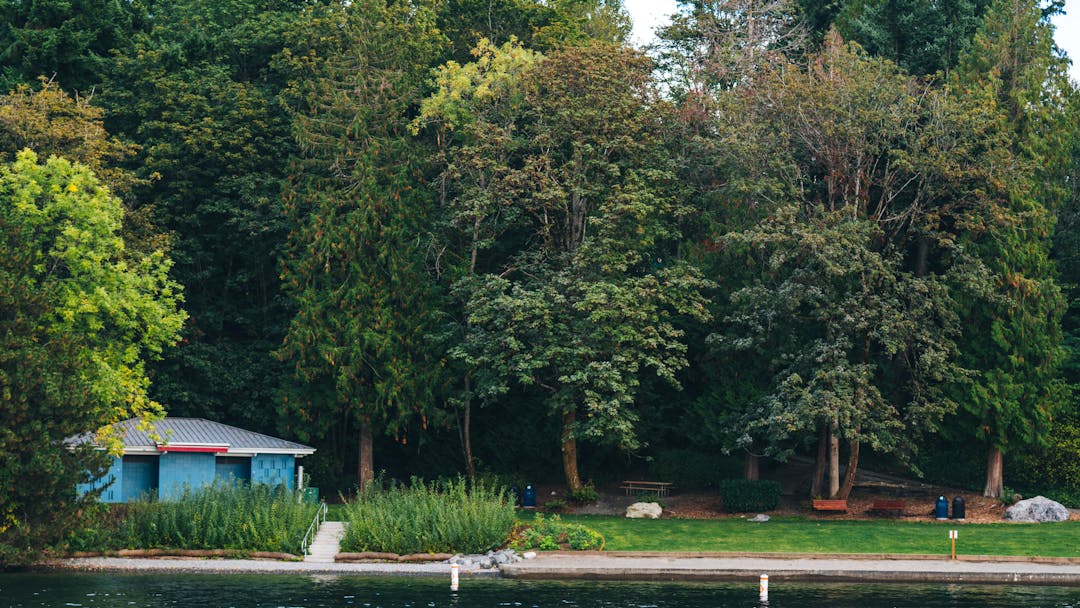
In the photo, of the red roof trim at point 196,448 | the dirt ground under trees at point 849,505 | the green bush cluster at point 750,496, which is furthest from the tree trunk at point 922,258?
the red roof trim at point 196,448

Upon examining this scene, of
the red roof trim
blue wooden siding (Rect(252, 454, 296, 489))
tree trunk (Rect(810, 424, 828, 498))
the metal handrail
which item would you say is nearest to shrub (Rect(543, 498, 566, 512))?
tree trunk (Rect(810, 424, 828, 498))

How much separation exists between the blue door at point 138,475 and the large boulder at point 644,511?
17813 mm

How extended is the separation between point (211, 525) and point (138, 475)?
30.8ft

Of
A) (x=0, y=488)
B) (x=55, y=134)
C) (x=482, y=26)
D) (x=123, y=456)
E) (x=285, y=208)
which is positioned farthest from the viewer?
(x=482, y=26)

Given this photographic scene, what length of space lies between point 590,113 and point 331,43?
14.0m

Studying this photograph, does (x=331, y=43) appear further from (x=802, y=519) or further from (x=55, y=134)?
(x=802, y=519)

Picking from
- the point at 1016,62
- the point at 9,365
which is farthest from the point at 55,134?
the point at 1016,62

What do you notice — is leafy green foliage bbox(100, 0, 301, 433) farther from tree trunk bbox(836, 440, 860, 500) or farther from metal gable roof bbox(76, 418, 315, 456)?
tree trunk bbox(836, 440, 860, 500)

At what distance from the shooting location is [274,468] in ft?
157

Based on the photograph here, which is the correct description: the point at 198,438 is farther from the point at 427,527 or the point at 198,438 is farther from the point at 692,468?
the point at 692,468

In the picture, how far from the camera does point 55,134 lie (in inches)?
1954

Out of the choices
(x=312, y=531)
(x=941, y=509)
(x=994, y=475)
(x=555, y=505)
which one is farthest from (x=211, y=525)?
(x=994, y=475)

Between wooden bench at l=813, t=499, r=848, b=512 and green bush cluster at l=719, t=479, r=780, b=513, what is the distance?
1665 mm

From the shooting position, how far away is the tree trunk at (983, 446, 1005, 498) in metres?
49.7
